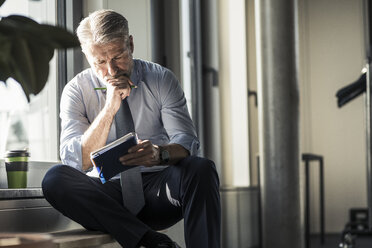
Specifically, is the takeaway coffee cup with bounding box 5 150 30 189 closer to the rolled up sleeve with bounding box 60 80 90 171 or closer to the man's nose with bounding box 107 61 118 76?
the rolled up sleeve with bounding box 60 80 90 171

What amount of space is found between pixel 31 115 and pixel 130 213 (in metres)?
0.79

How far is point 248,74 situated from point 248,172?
2.69 feet

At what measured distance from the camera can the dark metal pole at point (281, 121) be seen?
13.9 feet

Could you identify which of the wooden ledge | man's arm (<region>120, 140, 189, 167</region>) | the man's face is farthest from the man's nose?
the wooden ledge

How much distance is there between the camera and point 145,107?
239 cm

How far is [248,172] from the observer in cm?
537

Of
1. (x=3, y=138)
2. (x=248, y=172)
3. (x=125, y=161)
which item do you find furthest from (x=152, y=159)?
(x=248, y=172)

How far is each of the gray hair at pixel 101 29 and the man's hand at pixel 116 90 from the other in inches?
5.3

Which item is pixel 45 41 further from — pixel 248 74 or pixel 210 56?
pixel 248 74

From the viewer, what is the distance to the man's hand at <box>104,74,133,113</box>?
7.33 feet

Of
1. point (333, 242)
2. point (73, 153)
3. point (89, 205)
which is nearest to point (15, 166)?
point (73, 153)

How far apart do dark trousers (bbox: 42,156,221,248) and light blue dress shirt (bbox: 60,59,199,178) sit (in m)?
0.17

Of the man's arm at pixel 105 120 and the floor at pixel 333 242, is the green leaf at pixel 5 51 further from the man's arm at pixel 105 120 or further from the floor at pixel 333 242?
the floor at pixel 333 242

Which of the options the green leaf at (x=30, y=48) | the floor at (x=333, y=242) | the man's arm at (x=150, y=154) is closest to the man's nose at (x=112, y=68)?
the man's arm at (x=150, y=154)
